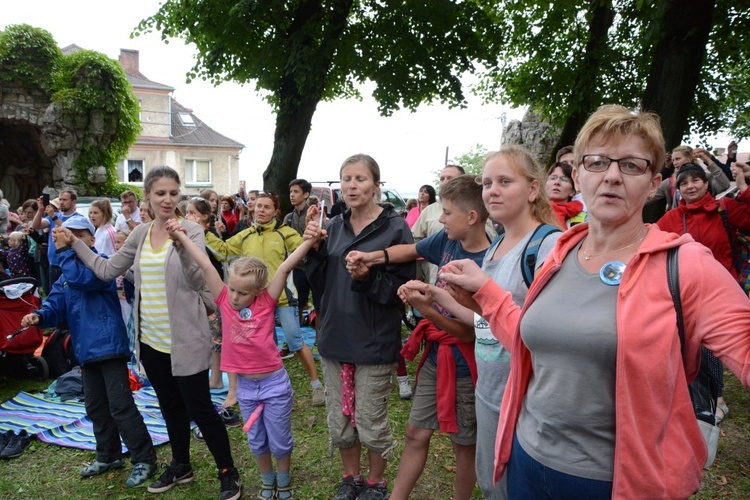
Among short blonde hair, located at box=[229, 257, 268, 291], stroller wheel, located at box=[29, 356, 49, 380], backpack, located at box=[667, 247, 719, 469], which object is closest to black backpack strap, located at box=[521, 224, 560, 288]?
backpack, located at box=[667, 247, 719, 469]

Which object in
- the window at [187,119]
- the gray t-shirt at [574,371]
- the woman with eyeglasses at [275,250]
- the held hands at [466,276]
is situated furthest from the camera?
the window at [187,119]

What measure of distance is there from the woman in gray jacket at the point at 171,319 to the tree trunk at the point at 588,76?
9122mm

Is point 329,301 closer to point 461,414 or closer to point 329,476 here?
point 461,414

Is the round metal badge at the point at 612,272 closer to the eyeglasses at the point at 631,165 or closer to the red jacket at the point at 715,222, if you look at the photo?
the eyeglasses at the point at 631,165

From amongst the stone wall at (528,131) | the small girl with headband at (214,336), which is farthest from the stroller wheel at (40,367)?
the stone wall at (528,131)

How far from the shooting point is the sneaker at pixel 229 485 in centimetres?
361

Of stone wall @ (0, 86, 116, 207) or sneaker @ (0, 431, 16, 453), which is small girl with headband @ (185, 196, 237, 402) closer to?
sneaker @ (0, 431, 16, 453)

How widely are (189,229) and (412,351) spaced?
5.54 feet

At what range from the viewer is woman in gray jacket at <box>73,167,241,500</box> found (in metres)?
3.52

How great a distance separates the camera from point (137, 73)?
44469mm

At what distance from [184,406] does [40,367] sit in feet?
11.3

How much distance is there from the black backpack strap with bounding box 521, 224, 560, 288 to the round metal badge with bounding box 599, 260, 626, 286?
624mm

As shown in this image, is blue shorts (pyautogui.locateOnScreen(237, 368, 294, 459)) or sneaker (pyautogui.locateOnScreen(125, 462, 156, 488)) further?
sneaker (pyautogui.locateOnScreen(125, 462, 156, 488))

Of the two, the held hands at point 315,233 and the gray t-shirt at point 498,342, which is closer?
the gray t-shirt at point 498,342
